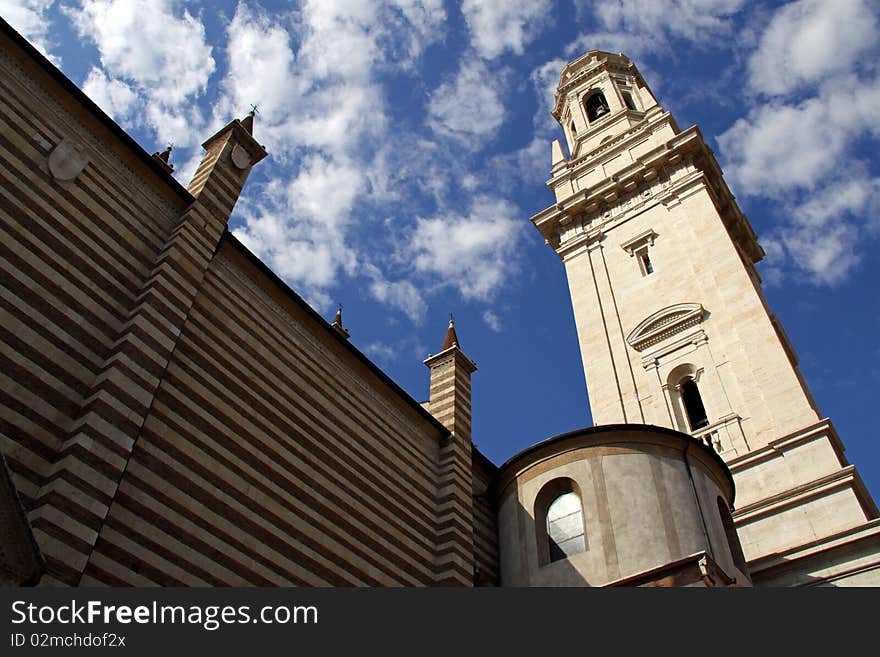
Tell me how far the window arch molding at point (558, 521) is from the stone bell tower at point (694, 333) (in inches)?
252

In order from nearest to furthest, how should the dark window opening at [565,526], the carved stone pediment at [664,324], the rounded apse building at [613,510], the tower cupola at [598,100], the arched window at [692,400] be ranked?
the rounded apse building at [613,510]
the dark window opening at [565,526]
the arched window at [692,400]
the carved stone pediment at [664,324]
the tower cupola at [598,100]

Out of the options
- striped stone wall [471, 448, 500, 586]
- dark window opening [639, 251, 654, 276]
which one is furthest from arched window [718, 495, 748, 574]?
dark window opening [639, 251, 654, 276]

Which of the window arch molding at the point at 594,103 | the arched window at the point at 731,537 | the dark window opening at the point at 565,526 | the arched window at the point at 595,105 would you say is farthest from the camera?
the window arch molding at the point at 594,103

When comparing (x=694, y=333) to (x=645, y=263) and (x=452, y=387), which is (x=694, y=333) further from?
(x=452, y=387)

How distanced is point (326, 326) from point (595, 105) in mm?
34354

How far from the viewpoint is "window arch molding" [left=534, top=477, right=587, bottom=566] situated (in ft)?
51.0

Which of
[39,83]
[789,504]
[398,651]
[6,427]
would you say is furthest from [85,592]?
[789,504]

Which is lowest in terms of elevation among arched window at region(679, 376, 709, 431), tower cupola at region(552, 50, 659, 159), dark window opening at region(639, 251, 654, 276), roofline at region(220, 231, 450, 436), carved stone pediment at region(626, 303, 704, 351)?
roofline at region(220, 231, 450, 436)

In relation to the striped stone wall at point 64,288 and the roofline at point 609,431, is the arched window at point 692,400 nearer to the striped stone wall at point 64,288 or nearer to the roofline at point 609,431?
the roofline at point 609,431

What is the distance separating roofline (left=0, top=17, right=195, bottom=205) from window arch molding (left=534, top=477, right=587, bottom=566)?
979cm

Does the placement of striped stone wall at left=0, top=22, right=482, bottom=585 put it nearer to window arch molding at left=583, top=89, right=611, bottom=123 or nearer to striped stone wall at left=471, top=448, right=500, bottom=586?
striped stone wall at left=471, top=448, right=500, bottom=586

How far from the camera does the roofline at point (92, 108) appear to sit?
1165cm

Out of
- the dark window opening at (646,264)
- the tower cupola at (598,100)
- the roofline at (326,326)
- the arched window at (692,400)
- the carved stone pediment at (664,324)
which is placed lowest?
the roofline at (326,326)

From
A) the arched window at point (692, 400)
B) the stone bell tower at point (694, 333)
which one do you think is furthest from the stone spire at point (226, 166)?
the arched window at point (692, 400)
